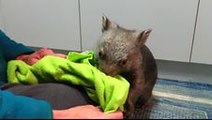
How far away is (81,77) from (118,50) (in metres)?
0.15

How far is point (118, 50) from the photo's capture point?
0.88 metres

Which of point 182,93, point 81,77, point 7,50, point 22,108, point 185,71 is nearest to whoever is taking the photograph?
point 22,108

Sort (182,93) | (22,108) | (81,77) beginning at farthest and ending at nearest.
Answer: (182,93) → (81,77) → (22,108)

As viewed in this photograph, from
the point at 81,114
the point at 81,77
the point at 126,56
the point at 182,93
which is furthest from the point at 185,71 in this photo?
the point at 81,114

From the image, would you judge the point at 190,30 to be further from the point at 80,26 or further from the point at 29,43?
the point at 29,43

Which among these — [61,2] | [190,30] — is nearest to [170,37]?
[190,30]

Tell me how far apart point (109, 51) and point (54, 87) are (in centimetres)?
20

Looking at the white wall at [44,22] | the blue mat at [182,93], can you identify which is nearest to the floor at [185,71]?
the blue mat at [182,93]

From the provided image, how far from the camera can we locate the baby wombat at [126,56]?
0.88 m

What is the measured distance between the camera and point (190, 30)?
1328 millimetres

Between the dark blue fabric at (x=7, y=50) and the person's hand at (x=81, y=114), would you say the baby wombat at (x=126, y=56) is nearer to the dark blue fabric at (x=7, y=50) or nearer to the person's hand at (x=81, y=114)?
the person's hand at (x=81, y=114)

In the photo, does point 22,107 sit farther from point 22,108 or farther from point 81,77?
point 81,77

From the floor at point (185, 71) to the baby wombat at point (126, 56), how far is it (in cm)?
49

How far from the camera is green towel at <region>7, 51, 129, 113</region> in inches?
29.9
